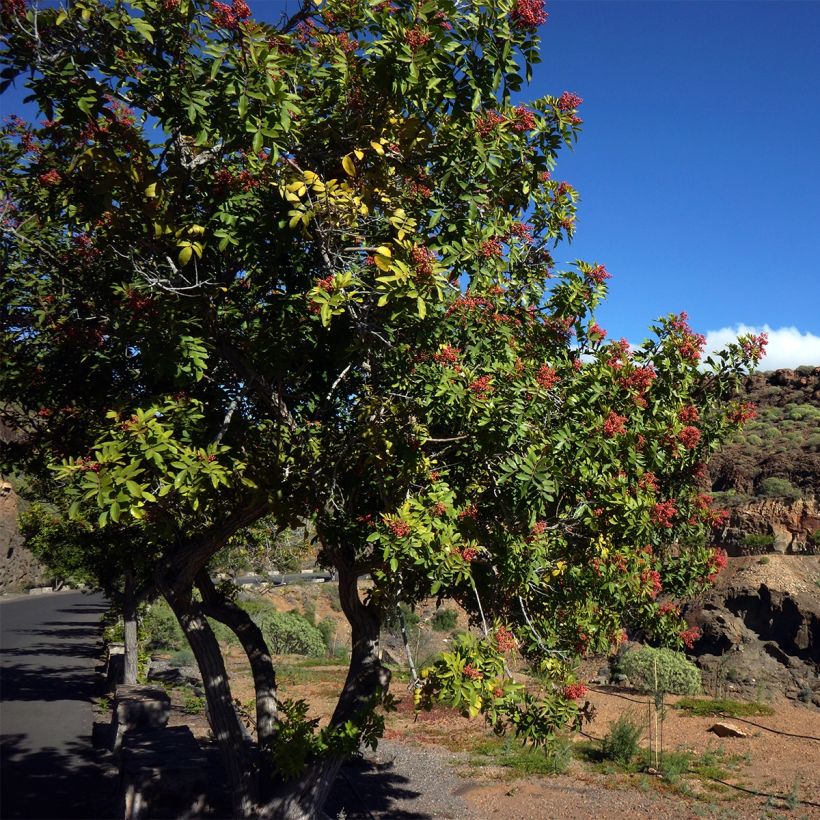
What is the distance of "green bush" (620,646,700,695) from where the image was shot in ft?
60.0

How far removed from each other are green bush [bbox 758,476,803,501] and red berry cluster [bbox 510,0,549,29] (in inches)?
1174

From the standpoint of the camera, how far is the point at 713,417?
8.02 meters

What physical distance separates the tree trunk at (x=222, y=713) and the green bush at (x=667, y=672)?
1333cm

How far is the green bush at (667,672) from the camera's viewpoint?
1829 centimetres

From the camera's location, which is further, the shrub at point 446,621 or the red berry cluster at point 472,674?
the shrub at point 446,621

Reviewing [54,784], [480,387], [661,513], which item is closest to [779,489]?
[661,513]

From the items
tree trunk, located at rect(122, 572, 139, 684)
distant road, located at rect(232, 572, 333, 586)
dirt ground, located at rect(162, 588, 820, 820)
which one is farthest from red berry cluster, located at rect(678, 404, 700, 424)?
distant road, located at rect(232, 572, 333, 586)

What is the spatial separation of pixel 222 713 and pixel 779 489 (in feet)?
102

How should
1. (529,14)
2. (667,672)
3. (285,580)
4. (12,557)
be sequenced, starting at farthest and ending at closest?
(12,557), (285,580), (667,672), (529,14)

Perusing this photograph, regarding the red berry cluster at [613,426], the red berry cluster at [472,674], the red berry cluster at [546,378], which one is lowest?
the red berry cluster at [472,674]

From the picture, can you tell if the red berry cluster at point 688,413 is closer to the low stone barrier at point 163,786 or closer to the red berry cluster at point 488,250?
the red berry cluster at point 488,250

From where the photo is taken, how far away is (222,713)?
274 inches

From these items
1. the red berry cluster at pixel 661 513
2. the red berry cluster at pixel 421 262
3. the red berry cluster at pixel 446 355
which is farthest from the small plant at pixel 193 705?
the red berry cluster at pixel 421 262

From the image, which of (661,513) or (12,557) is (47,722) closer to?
(661,513)
